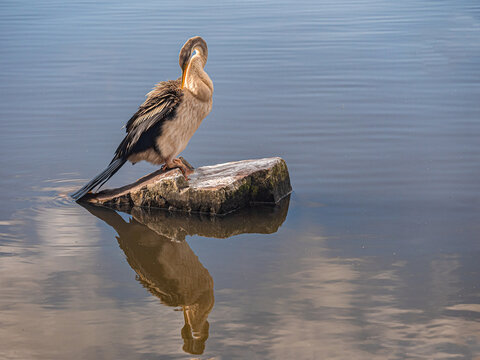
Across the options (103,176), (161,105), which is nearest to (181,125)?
Answer: (161,105)

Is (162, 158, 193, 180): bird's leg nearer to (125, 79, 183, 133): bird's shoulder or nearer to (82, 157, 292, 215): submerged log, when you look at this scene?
(82, 157, 292, 215): submerged log

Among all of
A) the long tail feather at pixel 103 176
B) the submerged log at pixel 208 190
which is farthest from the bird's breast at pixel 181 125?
the long tail feather at pixel 103 176

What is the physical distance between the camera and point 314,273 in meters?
4.80

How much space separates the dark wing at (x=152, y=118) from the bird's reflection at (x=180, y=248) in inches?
20.1

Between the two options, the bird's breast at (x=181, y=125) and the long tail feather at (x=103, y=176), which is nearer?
the bird's breast at (x=181, y=125)

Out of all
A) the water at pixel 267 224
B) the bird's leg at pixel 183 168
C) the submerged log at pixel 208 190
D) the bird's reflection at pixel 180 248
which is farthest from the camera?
the bird's leg at pixel 183 168

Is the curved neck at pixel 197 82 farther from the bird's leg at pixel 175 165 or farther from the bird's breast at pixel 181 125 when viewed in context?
the bird's leg at pixel 175 165

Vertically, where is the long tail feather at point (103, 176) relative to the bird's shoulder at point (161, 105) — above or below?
below

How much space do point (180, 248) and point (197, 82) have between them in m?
1.38

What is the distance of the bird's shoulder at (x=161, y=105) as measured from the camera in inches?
232

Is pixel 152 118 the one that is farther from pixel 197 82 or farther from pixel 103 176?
pixel 103 176

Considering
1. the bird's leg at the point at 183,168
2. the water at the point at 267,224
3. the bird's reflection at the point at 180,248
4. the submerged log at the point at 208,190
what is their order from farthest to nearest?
the bird's leg at the point at 183,168 < the submerged log at the point at 208,190 < the bird's reflection at the point at 180,248 < the water at the point at 267,224

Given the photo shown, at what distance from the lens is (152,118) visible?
590 cm

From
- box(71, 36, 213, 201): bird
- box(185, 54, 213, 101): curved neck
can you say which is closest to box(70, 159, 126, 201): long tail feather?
box(71, 36, 213, 201): bird
